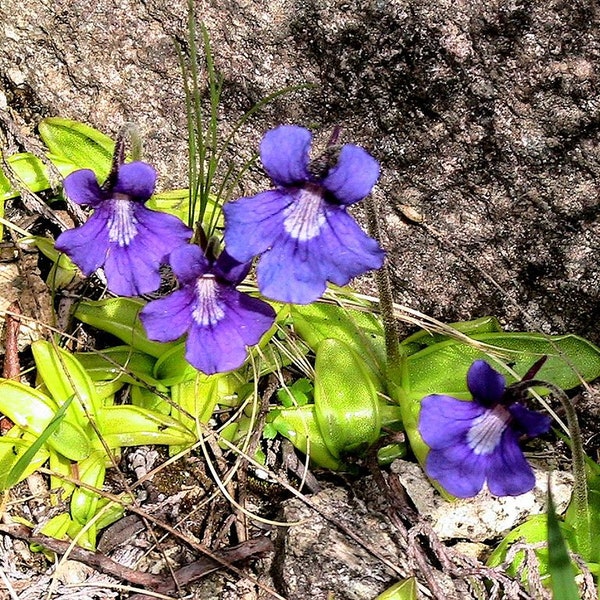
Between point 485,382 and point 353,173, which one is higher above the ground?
point 353,173

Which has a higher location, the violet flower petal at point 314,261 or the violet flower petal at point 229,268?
the violet flower petal at point 314,261

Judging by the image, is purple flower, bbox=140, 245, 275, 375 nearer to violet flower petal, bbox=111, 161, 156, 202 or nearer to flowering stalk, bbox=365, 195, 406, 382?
violet flower petal, bbox=111, 161, 156, 202

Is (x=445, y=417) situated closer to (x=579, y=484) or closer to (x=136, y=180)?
(x=579, y=484)

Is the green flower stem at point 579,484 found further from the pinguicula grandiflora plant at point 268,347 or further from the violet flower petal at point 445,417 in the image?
the violet flower petal at point 445,417

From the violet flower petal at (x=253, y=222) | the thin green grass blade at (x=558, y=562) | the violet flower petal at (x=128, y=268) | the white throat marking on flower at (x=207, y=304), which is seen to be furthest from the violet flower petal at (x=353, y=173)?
the thin green grass blade at (x=558, y=562)

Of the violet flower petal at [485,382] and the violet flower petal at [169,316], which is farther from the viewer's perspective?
the violet flower petal at [169,316]

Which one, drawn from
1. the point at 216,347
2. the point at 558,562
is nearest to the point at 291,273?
the point at 216,347

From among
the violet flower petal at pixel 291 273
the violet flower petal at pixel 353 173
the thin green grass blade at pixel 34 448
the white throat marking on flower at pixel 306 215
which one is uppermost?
the violet flower petal at pixel 353 173
